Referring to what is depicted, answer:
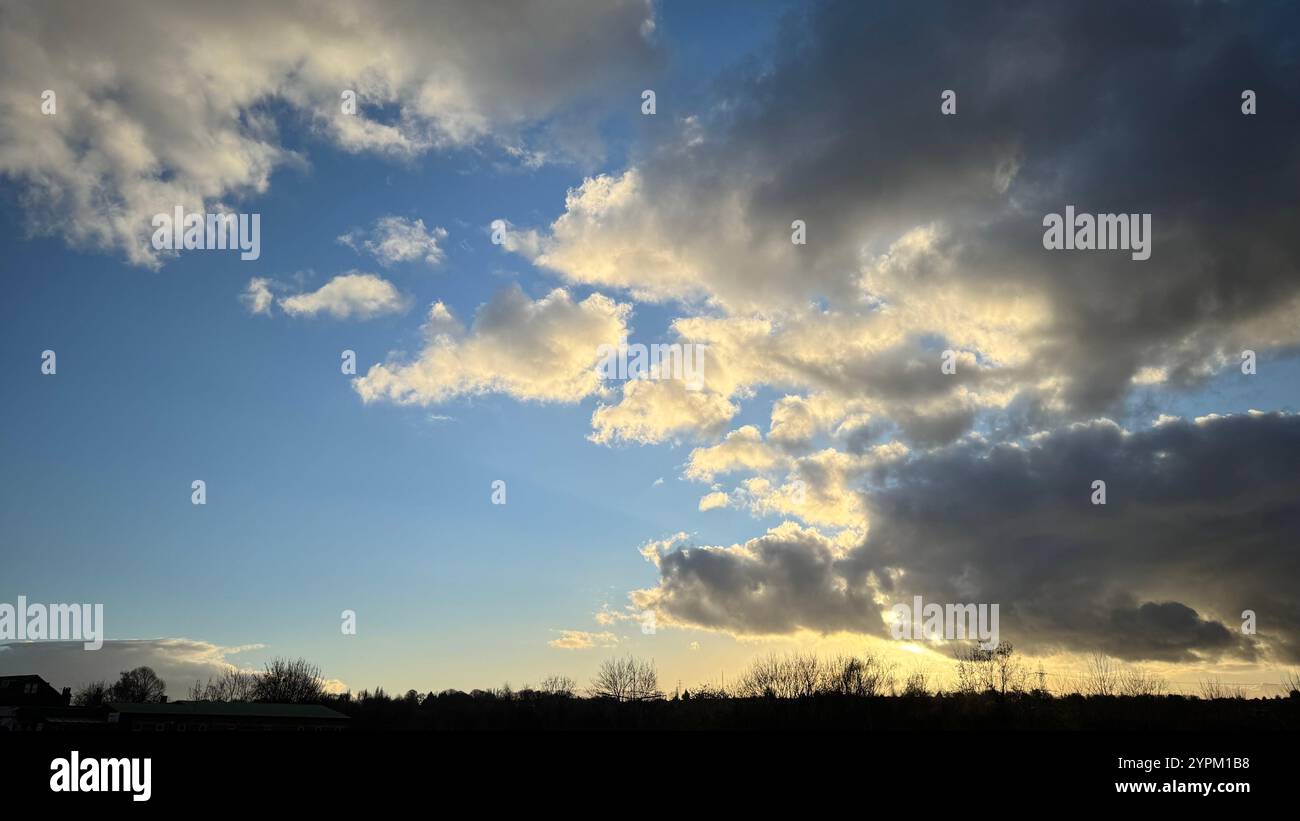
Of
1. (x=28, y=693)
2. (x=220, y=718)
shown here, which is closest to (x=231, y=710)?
(x=220, y=718)

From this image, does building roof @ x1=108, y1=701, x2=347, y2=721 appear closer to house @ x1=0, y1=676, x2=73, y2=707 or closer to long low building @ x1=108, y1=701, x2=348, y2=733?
long low building @ x1=108, y1=701, x2=348, y2=733

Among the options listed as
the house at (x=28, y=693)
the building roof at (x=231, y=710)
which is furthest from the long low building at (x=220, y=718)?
the house at (x=28, y=693)

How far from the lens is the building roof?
9450 cm

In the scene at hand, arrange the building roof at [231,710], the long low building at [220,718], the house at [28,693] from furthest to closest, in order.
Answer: the house at [28,693]
the building roof at [231,710]
the long low building at [220,718]

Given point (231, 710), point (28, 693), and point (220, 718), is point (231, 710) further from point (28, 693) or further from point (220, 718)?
point (28, 693)

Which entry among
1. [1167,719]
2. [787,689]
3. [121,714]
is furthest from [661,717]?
[121,714]

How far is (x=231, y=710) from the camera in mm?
98750

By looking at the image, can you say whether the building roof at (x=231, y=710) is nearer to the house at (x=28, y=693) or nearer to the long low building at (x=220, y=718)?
the long low building at (x=220, y=718)

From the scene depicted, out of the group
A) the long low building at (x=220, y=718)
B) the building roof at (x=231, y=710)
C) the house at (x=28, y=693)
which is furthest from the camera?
the house at (x=28, y=693)

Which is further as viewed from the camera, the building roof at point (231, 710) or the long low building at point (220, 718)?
the building roof at point (231, 710)

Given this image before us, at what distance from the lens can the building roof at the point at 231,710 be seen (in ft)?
310
